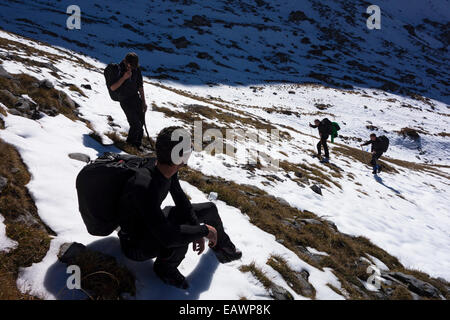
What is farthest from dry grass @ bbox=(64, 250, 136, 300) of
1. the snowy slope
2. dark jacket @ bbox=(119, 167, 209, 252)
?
dark jacket @ bbox=(119, 167, 209, 252)

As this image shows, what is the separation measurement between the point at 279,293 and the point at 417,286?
426 cm

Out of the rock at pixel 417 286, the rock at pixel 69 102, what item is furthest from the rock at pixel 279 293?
the rock at pixel 69 102

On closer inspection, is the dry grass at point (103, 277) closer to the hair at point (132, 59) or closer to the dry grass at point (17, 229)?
the dry grass at point (17, 229)

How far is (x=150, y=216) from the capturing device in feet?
9.05

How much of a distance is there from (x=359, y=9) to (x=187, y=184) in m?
138

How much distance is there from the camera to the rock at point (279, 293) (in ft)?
12.7

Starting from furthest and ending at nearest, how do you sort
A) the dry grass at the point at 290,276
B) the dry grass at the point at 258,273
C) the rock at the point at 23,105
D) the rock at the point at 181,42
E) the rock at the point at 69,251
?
the rock at the point at 181,42 → the rock at the point at 23,105 → the dry grass at the point at 290,276 → the dry grass at the point at 258,273 → the rock at the point at 69,251

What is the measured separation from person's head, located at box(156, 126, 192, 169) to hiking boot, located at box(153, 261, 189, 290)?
1.46 metres

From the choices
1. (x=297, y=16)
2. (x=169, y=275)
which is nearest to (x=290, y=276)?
(x=169, y=275)

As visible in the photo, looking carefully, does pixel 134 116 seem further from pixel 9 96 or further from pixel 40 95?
pixel 40 95

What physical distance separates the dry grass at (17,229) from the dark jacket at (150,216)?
44.4 inches

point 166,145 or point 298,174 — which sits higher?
point 166,145

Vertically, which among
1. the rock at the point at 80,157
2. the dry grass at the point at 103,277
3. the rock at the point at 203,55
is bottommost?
the dry grass at the point at 103,277
